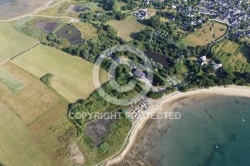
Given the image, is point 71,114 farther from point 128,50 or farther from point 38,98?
point 128,50

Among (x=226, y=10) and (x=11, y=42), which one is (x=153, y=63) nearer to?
(x=226, y=10)

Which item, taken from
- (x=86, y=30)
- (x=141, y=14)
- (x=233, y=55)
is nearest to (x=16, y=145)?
(x=86, y=30)

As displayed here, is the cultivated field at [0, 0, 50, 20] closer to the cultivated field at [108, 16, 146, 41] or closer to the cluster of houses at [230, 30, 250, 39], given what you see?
the cultivated field at [108, 16, 146, 41]

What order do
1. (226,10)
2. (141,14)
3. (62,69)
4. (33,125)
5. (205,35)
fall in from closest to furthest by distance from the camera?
(33,125) → (62,69) → (205,35) → (141,14) → (226,10)

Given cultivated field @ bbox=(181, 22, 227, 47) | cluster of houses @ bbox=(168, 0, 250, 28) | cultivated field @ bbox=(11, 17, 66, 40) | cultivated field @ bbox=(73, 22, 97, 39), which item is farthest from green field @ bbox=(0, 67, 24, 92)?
cluster of houses @ bbox=(168, 0, 250, 28)


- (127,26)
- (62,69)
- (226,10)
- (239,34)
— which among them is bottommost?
(62,69)

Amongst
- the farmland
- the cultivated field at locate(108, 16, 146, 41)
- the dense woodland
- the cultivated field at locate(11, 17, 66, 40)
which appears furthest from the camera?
the cultivated field at locate(108, 16, 146, 41)

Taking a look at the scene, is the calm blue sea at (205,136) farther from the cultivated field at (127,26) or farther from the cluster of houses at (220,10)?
the cluster of houses at (220,10)
